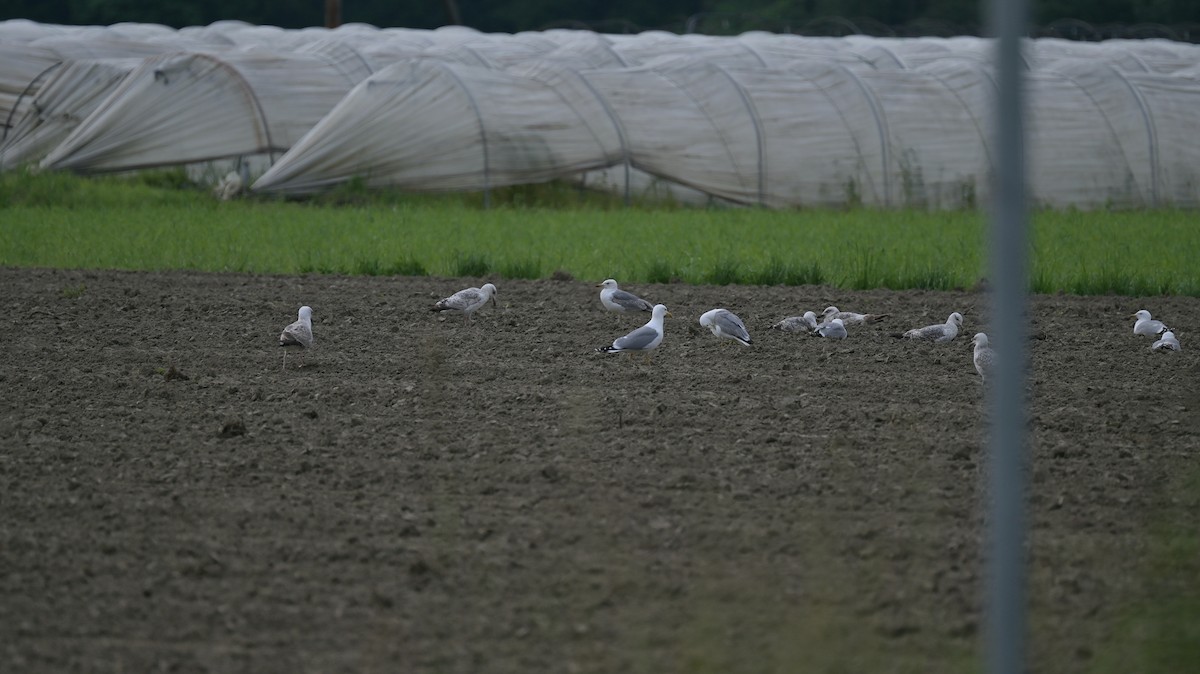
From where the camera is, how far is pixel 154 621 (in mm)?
4699

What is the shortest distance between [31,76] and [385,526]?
23978 mm

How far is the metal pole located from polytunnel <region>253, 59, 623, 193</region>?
18.5 meters

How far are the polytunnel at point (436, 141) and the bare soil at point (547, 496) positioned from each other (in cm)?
994

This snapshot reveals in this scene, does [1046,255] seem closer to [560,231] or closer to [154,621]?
[560,231]

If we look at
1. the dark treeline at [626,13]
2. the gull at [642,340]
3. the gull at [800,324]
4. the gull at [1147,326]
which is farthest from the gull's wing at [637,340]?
the dark treeline at [626,13]

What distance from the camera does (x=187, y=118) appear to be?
2170 cm

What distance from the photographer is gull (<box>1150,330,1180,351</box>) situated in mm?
9664

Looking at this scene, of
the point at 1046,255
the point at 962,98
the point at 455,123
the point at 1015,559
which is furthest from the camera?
the point at 962,98

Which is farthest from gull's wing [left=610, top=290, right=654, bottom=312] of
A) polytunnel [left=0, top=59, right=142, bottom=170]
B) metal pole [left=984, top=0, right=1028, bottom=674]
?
polytunnel [left=0, top=59, right=142, bottom=170]

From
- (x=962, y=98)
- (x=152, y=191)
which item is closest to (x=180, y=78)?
(x=152, y=191)

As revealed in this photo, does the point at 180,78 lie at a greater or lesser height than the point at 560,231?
greater

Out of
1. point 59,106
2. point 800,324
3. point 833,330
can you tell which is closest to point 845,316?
point 800,324

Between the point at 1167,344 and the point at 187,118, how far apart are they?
16.3 meters

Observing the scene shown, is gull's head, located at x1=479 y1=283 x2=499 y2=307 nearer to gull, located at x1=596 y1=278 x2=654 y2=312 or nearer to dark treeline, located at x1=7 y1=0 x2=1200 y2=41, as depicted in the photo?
gull, located at x1=596 y1=278 x2=654 y2=312
